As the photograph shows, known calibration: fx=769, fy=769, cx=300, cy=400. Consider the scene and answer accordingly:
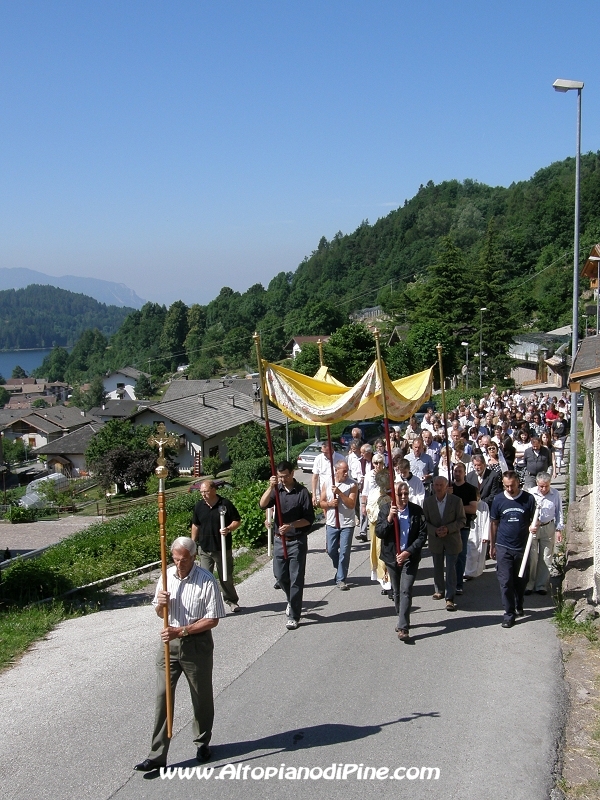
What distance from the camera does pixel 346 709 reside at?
20.8 feet

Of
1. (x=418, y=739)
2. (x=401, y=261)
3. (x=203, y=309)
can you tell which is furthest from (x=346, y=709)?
(x=203, y=309)

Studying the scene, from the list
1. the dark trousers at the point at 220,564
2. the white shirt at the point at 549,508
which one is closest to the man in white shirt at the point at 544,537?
the white shirt at the point at 549,508

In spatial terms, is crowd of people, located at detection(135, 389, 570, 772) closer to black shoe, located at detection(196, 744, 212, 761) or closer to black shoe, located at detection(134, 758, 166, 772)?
black shoe, located at detection(196, 744, 212, 761)

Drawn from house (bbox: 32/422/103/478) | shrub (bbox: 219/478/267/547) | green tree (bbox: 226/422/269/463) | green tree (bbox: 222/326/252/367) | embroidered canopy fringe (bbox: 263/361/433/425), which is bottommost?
house (bbox: 32/422/103/478)

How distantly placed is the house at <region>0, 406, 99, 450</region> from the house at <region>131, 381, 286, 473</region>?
197 ft

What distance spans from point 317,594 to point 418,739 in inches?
163

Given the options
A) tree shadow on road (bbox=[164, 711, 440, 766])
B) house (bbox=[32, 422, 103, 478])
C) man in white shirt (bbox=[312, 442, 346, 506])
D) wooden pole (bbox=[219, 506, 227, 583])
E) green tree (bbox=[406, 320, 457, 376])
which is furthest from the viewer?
house (bbox=[32, 422, 103, 478])

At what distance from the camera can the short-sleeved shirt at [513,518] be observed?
8461mm

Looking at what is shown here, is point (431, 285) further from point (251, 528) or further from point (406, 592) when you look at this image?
point (406, 592)

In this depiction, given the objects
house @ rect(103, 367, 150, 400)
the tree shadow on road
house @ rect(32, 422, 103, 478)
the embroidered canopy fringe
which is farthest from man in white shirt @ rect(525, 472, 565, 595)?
house @ rect(103, 367, 150, 400)

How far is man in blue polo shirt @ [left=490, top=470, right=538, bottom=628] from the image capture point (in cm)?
844

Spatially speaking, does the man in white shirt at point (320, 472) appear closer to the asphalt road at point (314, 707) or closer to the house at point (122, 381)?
the asphalt road at point (314, 707)

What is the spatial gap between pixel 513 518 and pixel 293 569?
251 cm

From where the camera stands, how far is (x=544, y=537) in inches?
370
